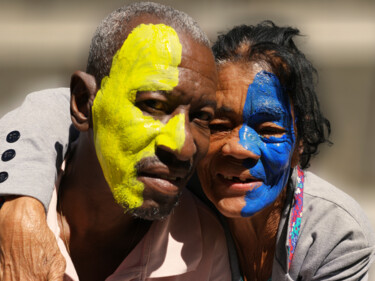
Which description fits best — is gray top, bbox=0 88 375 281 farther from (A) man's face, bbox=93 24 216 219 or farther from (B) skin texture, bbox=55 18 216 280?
(A) man's face, bbox=93 24 216 219

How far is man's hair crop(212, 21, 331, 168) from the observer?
8.57 feet

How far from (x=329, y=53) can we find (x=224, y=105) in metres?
3.15

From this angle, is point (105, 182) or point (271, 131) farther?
point (271, 131)

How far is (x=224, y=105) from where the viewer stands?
8.21 feet

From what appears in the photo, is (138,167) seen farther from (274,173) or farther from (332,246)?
(332,246)

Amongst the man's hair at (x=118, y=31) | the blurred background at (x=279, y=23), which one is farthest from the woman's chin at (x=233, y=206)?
the blurred background at (x=279, y=23)

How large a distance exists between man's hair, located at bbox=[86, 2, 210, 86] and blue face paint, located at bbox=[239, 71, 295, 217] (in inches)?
15.7

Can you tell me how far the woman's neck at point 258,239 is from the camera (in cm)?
283

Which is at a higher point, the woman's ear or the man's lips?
the man's lips

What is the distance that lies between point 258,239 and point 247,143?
0.63m

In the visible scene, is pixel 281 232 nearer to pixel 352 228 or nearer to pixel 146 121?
pixel 352 228

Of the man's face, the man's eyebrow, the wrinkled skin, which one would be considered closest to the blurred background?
the man's eyebrow

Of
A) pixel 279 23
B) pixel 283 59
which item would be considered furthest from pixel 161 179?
pixel 279 23

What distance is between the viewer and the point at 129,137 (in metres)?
2.08
